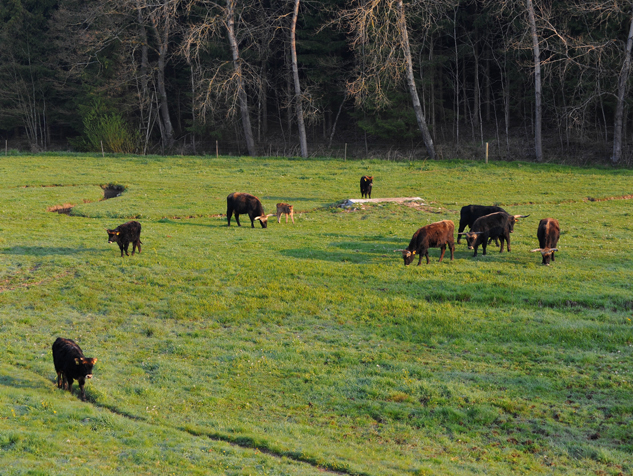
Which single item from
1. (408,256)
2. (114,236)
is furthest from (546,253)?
(114,236)

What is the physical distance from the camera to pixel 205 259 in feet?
67.6

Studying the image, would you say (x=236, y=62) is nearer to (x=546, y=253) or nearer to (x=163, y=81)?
(x=163, y=81)

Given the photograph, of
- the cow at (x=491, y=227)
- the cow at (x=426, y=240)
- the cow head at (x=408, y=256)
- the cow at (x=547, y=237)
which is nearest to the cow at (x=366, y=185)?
the cow at (x=491, y=227)

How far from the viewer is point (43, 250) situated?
2141 cm

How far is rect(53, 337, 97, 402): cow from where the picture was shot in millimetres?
11172

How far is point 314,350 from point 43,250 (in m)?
12.4

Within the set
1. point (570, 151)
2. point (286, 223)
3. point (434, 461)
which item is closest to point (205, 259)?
point (286, 223)

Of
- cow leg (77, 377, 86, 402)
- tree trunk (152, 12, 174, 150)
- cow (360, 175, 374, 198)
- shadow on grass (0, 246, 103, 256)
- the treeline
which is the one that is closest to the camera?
cow leg (77, 377, 86, 402)

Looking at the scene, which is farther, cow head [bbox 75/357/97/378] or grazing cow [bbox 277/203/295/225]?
grazing cow [bbox 277/203/295/225]

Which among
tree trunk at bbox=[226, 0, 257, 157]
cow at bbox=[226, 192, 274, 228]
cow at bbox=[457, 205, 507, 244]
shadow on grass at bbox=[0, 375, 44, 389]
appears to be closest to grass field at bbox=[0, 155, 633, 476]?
shadow on grass at bbox=[0, 375, 44, 389]

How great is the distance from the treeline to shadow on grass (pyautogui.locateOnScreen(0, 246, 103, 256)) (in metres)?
28.6

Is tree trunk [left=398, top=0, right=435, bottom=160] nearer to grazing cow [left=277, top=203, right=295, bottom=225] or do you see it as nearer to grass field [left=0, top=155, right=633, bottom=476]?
grass field [left=0, top=155, right=633, bottom=476]

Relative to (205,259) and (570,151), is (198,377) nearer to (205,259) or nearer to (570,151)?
(205,259)

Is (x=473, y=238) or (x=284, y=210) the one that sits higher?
(x=284, y=210)
